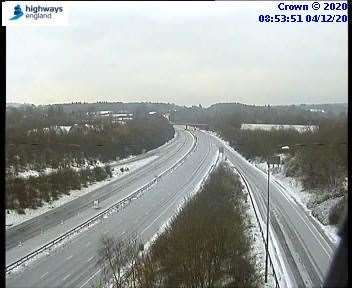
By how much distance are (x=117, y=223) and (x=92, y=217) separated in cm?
88

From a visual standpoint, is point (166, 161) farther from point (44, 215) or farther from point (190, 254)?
point (190, 254)

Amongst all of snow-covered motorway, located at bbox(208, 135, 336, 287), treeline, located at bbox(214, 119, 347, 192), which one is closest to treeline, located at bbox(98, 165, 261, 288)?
snow-covered motorway, located at bbox(208, 135, 336, 287)

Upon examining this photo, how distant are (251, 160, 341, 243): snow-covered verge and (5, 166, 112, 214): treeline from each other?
17.8ft

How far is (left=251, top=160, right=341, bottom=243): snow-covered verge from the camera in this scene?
11480 mm

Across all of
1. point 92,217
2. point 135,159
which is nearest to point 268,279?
point 92,217

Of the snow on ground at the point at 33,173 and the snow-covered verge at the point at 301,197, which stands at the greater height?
the snow on ground at the point at 33,173

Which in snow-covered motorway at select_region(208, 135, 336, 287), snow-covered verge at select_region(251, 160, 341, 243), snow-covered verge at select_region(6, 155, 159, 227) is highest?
snow-covered verge at select_region(6, 155, 159, 227)

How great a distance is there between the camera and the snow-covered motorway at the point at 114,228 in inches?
297

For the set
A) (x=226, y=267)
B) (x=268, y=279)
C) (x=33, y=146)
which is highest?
(x=33, y=146)

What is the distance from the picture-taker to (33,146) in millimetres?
5664

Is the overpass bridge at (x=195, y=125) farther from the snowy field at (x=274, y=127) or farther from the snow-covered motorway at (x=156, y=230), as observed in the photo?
the snow-covered motorway at (x=156, y=230)

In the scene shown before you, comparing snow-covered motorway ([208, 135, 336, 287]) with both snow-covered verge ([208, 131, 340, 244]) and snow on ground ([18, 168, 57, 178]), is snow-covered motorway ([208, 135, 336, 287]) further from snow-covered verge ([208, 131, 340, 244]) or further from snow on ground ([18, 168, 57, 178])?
snow on ground ([18, 168, 57, 178])

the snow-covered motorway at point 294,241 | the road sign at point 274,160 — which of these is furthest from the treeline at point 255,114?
the snow-covered motorway at point 294,241

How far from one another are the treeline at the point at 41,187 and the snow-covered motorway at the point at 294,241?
3.44 metres
